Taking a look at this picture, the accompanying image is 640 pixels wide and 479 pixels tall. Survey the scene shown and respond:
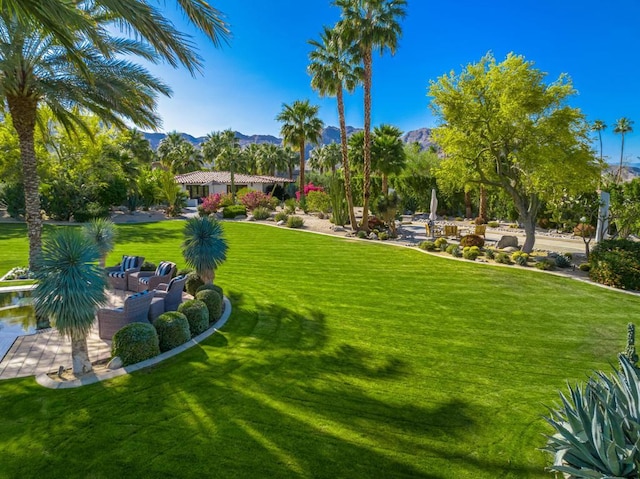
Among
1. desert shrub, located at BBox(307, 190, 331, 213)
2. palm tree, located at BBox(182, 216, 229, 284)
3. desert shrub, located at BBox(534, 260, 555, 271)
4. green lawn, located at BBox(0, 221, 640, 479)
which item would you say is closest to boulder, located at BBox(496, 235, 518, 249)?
desert shrub, located at BBox(534, 260, 555, 271)

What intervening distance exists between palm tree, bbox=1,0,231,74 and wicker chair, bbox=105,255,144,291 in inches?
277

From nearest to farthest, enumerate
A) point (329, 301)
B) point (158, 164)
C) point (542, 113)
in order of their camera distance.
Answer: point (329, 301) → point (542, 113) → point (158, 164)

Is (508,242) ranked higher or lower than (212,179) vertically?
lower

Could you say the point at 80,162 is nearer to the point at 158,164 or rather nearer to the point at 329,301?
the point at 329,301

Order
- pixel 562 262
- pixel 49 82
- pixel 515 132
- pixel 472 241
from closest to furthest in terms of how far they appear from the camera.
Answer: pixel 49 82, pixel 562 262, pixel 515 132, pixel 472 241

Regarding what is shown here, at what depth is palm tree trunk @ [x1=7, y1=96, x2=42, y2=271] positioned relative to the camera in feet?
40.0

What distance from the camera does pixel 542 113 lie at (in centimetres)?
1708

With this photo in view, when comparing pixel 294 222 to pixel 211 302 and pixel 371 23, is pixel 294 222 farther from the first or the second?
pixel 211 302

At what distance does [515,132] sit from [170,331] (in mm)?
16837

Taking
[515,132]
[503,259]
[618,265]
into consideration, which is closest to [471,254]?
[503,259]

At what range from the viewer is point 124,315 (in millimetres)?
8359

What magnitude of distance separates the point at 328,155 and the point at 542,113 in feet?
151

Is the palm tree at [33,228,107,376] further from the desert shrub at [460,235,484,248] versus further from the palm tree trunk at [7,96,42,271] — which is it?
the desert shrub at [460,235,484,248]

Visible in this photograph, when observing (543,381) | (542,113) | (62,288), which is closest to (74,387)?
(62,288)
